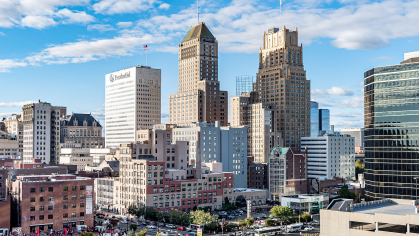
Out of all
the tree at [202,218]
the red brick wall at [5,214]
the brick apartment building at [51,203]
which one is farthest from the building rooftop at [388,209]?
the red brick wall at [5,214]

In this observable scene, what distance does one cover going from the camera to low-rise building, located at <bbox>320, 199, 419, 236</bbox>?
267ft

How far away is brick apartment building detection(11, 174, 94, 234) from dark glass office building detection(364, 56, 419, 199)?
101m

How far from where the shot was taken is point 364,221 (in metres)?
84.1

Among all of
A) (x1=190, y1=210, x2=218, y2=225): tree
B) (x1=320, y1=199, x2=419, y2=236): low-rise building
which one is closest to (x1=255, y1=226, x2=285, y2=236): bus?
(x1=190, y1=210, x2=218, y2=225): tree

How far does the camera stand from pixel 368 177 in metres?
172

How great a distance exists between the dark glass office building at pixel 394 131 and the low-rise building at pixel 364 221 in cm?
6746

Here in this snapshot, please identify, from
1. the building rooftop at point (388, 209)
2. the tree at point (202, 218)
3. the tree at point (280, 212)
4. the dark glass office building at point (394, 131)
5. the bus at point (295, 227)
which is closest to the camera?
the building rooftop at point (388, 209)

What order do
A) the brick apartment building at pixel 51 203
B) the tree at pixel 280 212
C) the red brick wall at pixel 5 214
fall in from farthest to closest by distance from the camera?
the tree at pixel 280 212 < the brick apartment building at pixel 51 203 < the red brick wall at pixel 5 214

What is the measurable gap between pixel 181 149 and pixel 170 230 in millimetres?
53411

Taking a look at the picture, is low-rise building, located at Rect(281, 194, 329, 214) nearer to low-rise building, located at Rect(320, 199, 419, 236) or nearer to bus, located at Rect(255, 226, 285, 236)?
bus, located at Rect(255, 226, 285, 236)

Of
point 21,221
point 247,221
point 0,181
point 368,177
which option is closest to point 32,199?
point 21,221

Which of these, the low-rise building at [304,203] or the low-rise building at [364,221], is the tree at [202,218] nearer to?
the low-rise building at [304,203]

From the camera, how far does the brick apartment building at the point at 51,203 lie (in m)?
136

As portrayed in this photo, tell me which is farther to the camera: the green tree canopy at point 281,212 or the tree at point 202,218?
the green tree canopy at point 281,212
